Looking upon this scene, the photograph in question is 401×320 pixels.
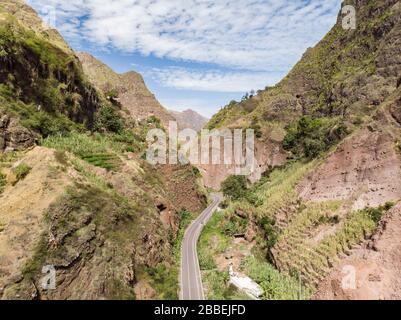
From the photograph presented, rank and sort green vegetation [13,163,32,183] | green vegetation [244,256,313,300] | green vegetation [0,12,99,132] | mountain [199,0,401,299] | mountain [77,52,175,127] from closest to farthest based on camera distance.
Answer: mountain [199,0,401,299] < green vegetation [13,163,32,183] < green vegetation [244,256,313,300] < green vegetation [0,12,99,132] < mountain [77,52,175,127]

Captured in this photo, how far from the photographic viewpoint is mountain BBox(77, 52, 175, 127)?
103m

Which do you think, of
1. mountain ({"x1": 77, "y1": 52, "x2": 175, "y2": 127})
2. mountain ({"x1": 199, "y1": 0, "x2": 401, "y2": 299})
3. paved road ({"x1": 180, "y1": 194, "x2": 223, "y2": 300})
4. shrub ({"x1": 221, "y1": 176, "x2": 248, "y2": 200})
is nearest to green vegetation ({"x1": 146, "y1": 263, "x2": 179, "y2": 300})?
paved road ({"x1": 180, "y1": 194, "x2": 223, "y2": 300})

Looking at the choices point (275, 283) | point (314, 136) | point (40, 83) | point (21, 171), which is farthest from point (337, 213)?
point (40, 83)

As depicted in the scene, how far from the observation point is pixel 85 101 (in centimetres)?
4966

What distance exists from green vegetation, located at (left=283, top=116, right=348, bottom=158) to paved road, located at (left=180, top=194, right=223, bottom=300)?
21.1m

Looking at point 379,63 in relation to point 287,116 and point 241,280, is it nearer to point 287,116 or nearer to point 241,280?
point 287,116

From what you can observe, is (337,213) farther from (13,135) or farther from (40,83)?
(40,83)

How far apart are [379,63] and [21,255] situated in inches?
2787

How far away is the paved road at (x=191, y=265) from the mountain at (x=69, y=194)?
1225mm

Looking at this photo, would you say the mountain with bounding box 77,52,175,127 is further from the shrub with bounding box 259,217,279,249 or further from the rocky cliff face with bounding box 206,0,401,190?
the shrub with bounding box 259,217,279,249

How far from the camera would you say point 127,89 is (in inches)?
4338

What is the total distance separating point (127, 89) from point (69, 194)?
294ft

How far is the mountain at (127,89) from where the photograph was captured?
103 metres

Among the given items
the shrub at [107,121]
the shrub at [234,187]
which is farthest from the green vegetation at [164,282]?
the shrub at [234,187]
